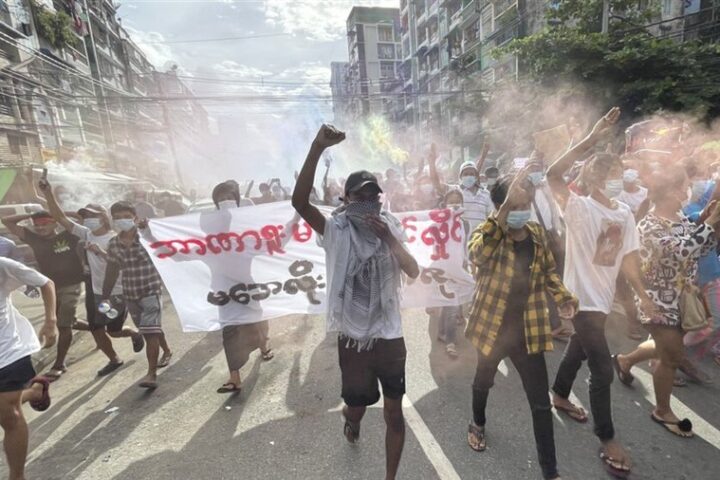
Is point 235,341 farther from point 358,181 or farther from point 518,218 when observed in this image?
point 518,218

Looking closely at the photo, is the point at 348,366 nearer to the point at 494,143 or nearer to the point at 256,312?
the point at 256,312

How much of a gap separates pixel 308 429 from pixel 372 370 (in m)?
1.06

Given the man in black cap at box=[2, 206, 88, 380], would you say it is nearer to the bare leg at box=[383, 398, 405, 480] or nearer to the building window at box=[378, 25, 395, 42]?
the bare leg at box=[383, 398, 405, 480]

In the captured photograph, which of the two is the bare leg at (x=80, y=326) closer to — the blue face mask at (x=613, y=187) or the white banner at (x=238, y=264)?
the white banner at (x=238, y=264)

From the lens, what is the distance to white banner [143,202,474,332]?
12.5ft

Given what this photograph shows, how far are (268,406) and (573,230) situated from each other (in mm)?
2852

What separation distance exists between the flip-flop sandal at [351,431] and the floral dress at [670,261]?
2.24 meters

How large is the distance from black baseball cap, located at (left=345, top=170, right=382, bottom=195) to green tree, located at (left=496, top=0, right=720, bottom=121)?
450 inches

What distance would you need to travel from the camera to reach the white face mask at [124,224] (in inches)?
153

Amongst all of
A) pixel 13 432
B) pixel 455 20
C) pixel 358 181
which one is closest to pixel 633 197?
pixel 358 181

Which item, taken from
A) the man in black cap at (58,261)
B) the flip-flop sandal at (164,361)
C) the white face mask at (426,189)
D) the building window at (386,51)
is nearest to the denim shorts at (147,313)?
the flip-flop sandal at (164,361)

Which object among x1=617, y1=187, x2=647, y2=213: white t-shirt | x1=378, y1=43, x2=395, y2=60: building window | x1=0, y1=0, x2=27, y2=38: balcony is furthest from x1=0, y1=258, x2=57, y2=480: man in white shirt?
x1=378, y1=43, x2=395, y2=60: building window

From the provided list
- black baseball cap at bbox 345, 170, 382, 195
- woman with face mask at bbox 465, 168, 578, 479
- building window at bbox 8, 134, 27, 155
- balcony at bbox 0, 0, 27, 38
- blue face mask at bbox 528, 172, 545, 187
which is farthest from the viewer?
balcony at bbox 0, 0, 27, 38

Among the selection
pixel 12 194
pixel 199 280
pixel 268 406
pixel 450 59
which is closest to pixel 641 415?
pixel 268 406
